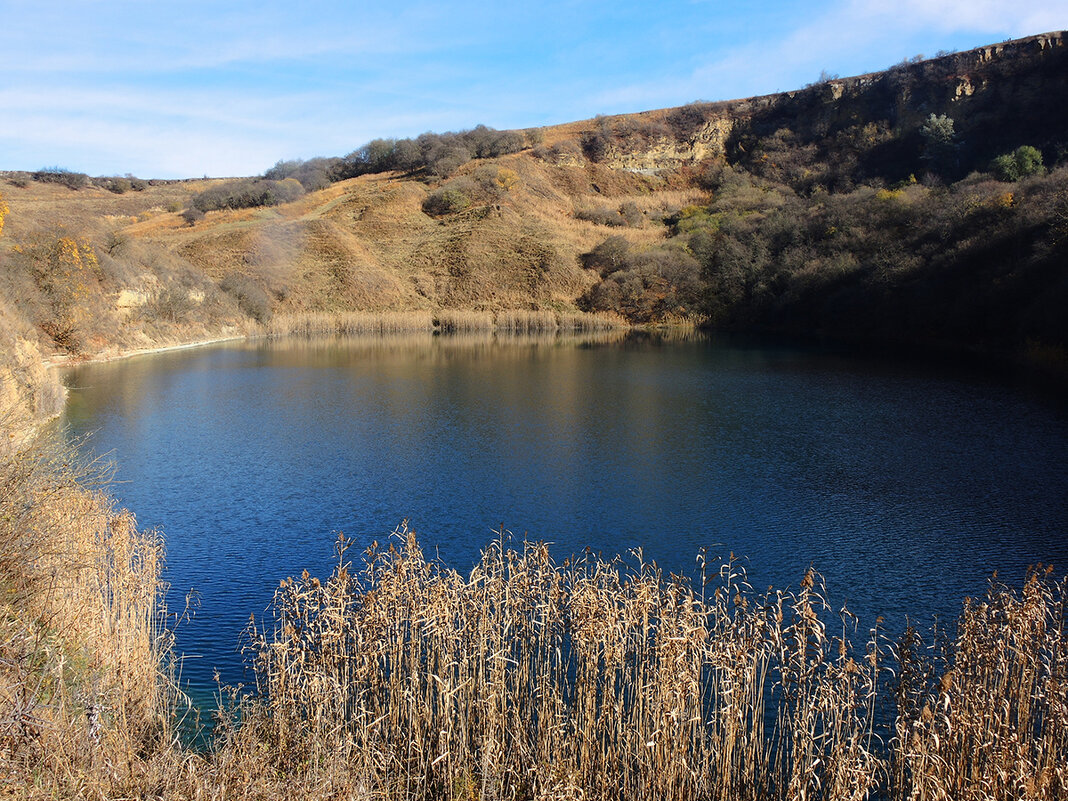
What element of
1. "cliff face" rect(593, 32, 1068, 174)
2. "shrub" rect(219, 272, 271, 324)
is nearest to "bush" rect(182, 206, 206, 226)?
"shrub" rect(219, 272, 271, 324)

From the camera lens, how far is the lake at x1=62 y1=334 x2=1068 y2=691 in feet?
37.0

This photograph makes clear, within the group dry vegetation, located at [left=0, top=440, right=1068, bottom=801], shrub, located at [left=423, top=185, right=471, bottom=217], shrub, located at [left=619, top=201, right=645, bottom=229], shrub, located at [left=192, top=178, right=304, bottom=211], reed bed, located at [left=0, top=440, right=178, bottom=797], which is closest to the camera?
reed bed, located at [left=0, top=440, right=178, bottom=797]

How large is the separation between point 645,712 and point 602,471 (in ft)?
32.7

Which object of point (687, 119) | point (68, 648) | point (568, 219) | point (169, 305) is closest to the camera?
point (68, 648)

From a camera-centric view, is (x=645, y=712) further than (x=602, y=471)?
No

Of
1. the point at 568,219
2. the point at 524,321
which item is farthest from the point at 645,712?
the point at 568,219

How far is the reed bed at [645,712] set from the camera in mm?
5438

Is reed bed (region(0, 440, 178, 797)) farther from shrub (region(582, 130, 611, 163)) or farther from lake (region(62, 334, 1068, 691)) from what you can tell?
shrub (region(582, 130, 611, 163))

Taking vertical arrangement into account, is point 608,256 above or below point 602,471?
above

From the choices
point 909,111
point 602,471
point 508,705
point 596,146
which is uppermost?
point 596,146

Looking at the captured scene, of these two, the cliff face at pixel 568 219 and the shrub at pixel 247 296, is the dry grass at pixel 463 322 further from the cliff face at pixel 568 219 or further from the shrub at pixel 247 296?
the shrub at pixel 247 296

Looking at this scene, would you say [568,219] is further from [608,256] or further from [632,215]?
[608,256]

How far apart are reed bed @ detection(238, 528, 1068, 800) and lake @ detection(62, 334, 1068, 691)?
2.31 metres

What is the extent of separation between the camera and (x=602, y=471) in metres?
16.5
